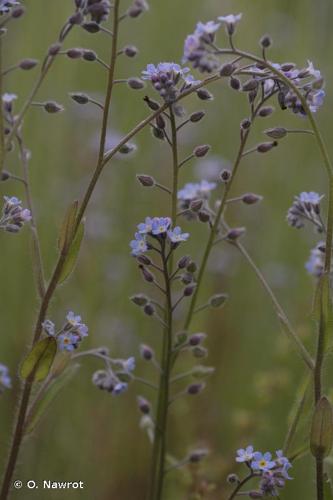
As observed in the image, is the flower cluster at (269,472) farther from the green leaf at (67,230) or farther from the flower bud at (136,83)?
the flower bud at (136,83)

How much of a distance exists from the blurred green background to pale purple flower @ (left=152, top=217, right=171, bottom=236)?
0.86m

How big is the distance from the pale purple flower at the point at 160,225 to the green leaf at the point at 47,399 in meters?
0.44

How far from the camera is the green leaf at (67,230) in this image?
1840mm

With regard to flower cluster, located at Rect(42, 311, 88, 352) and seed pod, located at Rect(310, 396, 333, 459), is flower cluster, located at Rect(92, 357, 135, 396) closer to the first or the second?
flower cluster, located at Rect(42, 311, 88, 352)

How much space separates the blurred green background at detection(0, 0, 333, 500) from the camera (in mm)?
3166

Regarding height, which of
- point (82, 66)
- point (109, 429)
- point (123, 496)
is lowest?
point (123, 496)

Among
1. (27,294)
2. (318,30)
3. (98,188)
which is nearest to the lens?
(27,294)

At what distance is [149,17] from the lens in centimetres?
585

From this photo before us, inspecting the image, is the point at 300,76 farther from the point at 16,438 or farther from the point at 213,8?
the point at 213,8

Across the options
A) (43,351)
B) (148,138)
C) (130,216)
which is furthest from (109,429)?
(148,138)

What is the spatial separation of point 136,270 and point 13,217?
2281 mm

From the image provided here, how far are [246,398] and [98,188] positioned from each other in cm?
180

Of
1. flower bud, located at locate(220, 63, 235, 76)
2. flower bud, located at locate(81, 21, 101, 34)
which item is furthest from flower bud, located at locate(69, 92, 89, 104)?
flower bud, located at locate(220, 63, 235, 76)

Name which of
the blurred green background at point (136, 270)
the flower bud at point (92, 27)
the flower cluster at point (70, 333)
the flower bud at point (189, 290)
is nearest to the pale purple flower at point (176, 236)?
the flower bud at point (189, 290)
